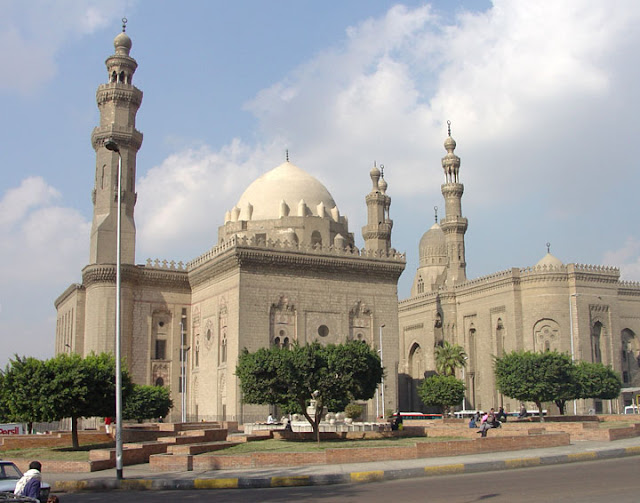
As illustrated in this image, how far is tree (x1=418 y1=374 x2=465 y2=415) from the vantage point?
1692 inches

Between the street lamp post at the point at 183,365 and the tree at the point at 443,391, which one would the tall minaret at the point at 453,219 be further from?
the street lamp post at the point at 183,365

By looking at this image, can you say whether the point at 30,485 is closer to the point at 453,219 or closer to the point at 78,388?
the point at 78,388

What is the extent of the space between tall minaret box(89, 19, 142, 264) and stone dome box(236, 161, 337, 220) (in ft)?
23.7

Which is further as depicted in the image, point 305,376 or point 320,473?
point 305,376

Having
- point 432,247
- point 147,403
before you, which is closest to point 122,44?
point 147,403

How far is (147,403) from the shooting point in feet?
114

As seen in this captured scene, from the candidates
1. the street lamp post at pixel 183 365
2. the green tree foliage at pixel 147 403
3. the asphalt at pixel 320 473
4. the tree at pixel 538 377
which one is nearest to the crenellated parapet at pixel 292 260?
the street lamp post at pixel 183 365

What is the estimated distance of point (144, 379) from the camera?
3859 cm

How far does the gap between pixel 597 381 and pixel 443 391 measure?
28.9 feet

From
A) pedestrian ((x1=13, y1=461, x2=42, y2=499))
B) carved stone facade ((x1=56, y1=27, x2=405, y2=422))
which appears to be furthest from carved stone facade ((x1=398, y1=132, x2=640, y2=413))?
pedestrian ((x1=13, y1=461, x2=42, y2=499))

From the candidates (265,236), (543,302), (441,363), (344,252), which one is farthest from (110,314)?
(543,302)

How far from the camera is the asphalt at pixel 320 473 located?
15.2m

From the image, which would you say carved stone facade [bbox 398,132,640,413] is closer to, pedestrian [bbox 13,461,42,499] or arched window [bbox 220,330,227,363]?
arched window [bbox 220,330,227,363]

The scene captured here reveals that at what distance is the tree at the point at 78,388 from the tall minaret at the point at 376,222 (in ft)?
72.2
